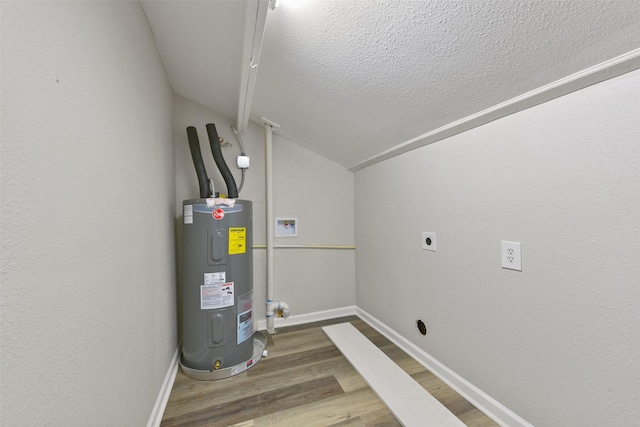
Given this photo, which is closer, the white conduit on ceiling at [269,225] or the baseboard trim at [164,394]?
the baseboard trim at [164,394]

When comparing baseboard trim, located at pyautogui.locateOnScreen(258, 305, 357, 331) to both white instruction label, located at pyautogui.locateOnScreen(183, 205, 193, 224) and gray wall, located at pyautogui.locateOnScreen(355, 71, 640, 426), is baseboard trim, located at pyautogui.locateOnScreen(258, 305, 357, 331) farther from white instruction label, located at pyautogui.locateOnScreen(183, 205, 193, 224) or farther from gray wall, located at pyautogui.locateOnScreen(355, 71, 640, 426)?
white instruction label, located at pyautogui.locateOnScreen(183, 205, 193, 224)

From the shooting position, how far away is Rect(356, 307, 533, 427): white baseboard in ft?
3.87

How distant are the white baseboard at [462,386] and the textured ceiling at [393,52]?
1562 millimetres

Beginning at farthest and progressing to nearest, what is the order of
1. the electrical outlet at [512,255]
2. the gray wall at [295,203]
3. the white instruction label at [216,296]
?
the gray wall at [295,203] < the white instruction label at [216,296] < the electrical outlet at [512,255]

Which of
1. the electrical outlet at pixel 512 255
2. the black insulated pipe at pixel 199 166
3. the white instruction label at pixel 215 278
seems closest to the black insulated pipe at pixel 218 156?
the black insulated pipe at pixel 199 166

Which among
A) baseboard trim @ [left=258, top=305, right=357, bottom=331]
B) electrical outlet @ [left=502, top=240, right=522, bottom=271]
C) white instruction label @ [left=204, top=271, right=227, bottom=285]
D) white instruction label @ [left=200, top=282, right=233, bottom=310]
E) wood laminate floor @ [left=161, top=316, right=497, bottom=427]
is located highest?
electrical outlet @ [left=502, top=240, right=522, bottom=271]

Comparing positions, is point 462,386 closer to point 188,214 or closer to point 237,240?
point 237,240

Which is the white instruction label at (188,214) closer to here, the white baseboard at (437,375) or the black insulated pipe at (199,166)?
the black insulated pipe at (199,166)

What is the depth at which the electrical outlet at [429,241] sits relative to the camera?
161cm

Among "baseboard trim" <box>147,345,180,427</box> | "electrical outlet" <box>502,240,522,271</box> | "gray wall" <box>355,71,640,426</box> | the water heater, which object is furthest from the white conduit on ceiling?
"electrical outlet" <box>502,240,522,271</box>

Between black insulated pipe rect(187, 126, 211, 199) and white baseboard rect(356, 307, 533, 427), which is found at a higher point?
black insulated pipe rect(187, 126, 211, 199)

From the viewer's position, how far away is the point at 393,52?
43.6 inches

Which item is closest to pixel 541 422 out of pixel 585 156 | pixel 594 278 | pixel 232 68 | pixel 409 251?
pixel 594 278

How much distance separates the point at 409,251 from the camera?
1829mm
